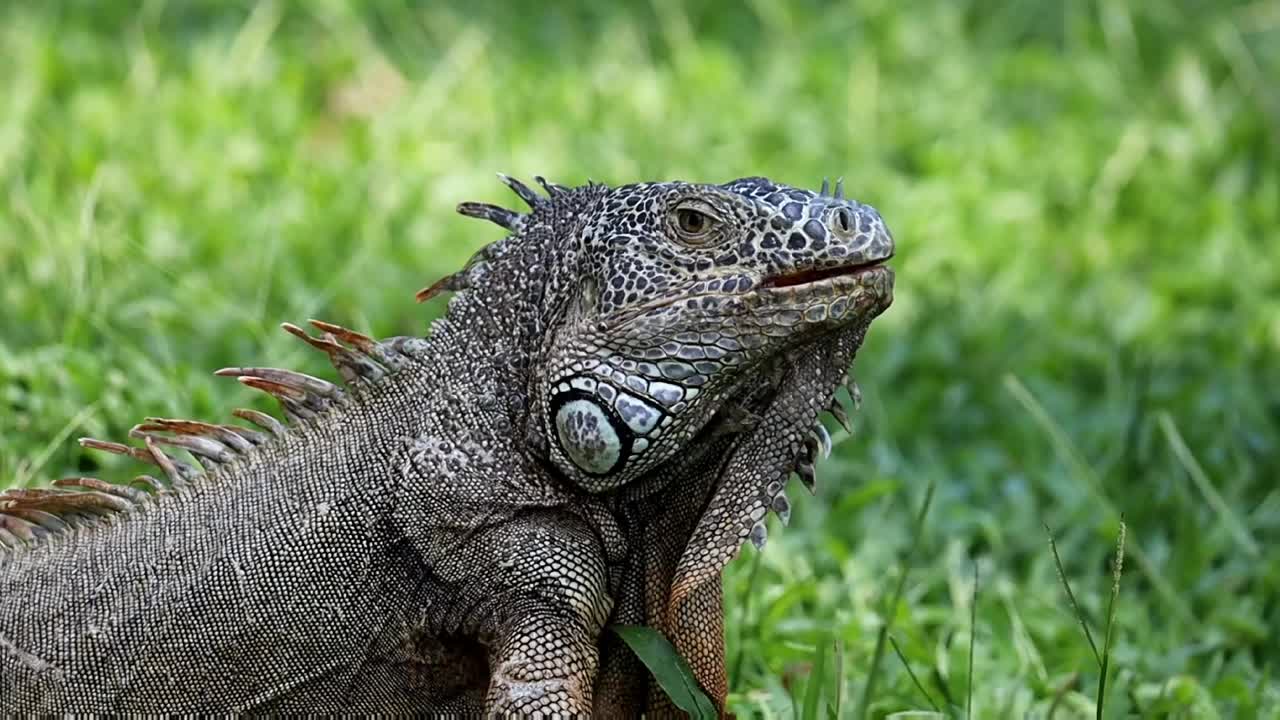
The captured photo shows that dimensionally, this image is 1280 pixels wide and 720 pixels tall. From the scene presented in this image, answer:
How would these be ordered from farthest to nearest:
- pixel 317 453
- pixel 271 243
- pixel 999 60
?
pixel 999 60 < pixel 271 243 < pixel 317 453

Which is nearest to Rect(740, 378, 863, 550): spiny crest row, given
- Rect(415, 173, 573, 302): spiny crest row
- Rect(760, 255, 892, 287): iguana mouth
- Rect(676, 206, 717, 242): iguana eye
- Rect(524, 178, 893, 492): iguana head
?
Rect(524, 178, 893, 492): iguana head

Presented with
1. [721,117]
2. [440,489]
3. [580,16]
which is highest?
[580,16]

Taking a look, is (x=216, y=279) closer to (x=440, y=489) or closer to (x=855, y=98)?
(x=440, y=489)

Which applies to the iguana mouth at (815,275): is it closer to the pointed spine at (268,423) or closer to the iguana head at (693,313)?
the iguana head at (693,313)

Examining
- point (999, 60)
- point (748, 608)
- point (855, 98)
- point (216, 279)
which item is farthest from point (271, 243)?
point (999, 60)

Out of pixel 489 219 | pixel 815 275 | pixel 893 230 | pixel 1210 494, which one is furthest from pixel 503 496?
pixel 893 230

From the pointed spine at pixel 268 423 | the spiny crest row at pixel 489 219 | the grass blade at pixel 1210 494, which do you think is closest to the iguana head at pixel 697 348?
the spiny crest row at pixel 489 219
